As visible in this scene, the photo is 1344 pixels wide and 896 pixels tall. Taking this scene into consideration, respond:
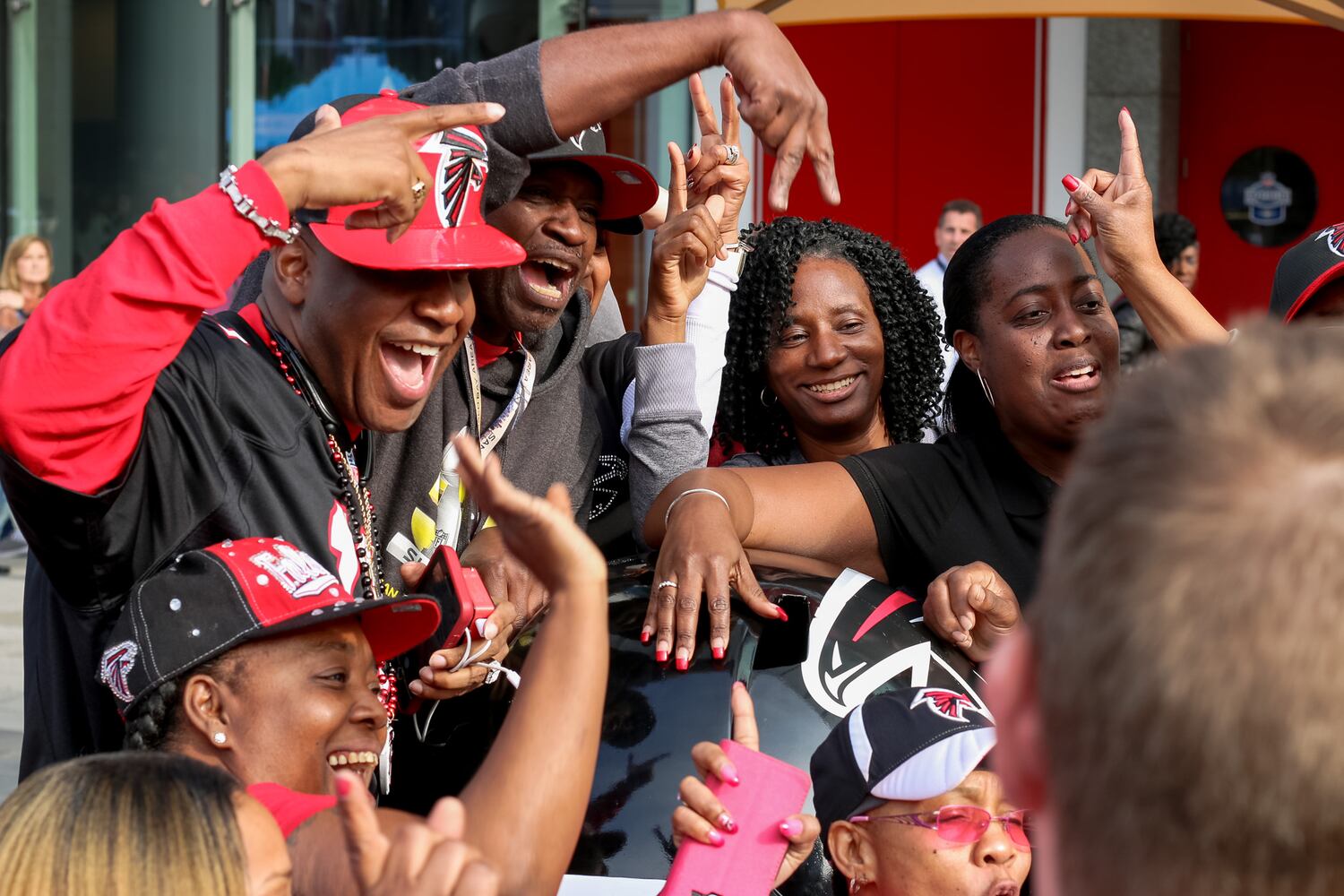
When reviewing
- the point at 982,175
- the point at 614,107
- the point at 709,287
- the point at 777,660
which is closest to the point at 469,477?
the point at 777,660

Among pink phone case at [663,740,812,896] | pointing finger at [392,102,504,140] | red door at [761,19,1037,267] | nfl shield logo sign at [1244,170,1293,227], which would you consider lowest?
pink phone case at [663,740,812,896]

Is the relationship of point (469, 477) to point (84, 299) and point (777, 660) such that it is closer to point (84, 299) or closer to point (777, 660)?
point (84, 299)

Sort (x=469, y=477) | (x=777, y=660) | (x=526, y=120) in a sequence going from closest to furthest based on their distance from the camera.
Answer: (x=469, y=477) < (x=777, y=660) < (x=526, y=120)

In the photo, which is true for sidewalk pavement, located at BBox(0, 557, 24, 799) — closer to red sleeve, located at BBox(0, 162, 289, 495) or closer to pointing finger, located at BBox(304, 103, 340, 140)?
pointing finger, located at BBox(304, 103, 340, 140)

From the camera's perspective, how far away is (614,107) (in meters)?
2.90

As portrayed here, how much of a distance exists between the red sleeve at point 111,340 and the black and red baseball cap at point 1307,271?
6.74ft

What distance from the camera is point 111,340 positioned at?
6.68ft

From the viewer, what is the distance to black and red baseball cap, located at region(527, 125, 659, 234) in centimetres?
306

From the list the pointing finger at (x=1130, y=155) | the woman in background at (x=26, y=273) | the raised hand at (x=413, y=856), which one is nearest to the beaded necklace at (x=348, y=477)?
the raised hand at (x=413, y=856)

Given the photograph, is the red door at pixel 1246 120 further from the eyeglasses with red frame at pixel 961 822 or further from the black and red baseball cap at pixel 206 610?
the black and red baseball cap at pixel 206 610

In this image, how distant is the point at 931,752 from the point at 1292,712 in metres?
1.45

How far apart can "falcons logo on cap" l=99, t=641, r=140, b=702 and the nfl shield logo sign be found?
10438mm

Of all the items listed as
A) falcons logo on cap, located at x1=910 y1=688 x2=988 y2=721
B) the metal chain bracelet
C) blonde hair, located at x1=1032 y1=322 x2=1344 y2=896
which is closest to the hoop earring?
falcons logo on cap, located at x1=910 y1=688 x2=988 y2=721

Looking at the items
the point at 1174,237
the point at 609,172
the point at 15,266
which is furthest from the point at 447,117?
the point at 15,266
